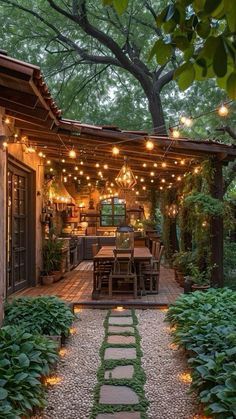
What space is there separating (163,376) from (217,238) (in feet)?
11.6

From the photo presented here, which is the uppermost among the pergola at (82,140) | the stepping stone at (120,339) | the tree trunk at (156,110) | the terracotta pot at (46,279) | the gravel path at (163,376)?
the tree trunk at (156,110)

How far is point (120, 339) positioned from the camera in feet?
17.0

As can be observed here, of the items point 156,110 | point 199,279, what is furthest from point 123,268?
point 156,110

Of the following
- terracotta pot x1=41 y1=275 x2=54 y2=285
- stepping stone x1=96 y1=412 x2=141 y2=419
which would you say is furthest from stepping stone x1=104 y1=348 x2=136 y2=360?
terracotta pot x1=41 y1=275 x2=54 y2=285

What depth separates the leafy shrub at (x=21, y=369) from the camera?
288 cm

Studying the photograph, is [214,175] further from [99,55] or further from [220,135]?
[99,55]

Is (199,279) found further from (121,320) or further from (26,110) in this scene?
(26,110)

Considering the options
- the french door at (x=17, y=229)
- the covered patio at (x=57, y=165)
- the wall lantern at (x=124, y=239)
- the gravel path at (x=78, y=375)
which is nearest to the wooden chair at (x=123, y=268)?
the wall lantern at (x=124, y=239)

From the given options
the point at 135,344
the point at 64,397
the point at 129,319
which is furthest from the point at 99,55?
the point at 64,397

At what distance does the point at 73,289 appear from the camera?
27.3 ft

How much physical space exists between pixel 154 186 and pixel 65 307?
9.91 metres

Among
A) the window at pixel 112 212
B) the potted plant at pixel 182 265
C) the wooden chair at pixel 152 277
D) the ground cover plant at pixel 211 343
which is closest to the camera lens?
the ground cover plant at pixel 211 343

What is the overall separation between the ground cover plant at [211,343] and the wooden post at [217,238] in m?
1.22

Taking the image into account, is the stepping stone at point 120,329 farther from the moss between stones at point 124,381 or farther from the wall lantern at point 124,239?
the wall lantern at point 124,239
